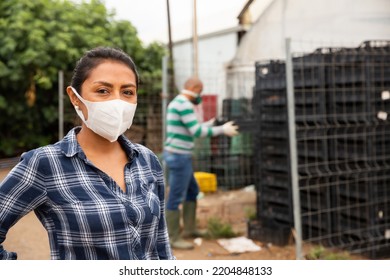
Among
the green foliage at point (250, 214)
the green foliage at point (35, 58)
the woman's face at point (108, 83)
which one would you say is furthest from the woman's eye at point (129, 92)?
the green foliage at point (35, 58)

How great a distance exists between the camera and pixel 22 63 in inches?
319

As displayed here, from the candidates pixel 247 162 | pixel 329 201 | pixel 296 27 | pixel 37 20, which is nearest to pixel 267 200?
pixel 329 201

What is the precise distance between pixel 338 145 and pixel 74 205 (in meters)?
3.55

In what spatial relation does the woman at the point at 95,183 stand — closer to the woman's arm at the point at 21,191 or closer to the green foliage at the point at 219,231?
the woman's arm at the point at 21,191

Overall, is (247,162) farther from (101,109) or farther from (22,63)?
(101,109)

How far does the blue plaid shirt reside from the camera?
1.37 metres

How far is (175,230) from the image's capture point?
189 inches

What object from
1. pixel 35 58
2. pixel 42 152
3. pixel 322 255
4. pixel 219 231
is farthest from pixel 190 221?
pixel 35 58

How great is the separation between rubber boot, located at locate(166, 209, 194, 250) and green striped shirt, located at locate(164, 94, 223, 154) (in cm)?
66

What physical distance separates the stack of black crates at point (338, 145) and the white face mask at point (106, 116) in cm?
273

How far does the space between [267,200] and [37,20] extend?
19.2ft

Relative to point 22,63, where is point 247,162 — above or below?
below

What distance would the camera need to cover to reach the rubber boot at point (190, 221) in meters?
5.08

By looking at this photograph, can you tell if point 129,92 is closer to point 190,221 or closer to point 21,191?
point 21,191
